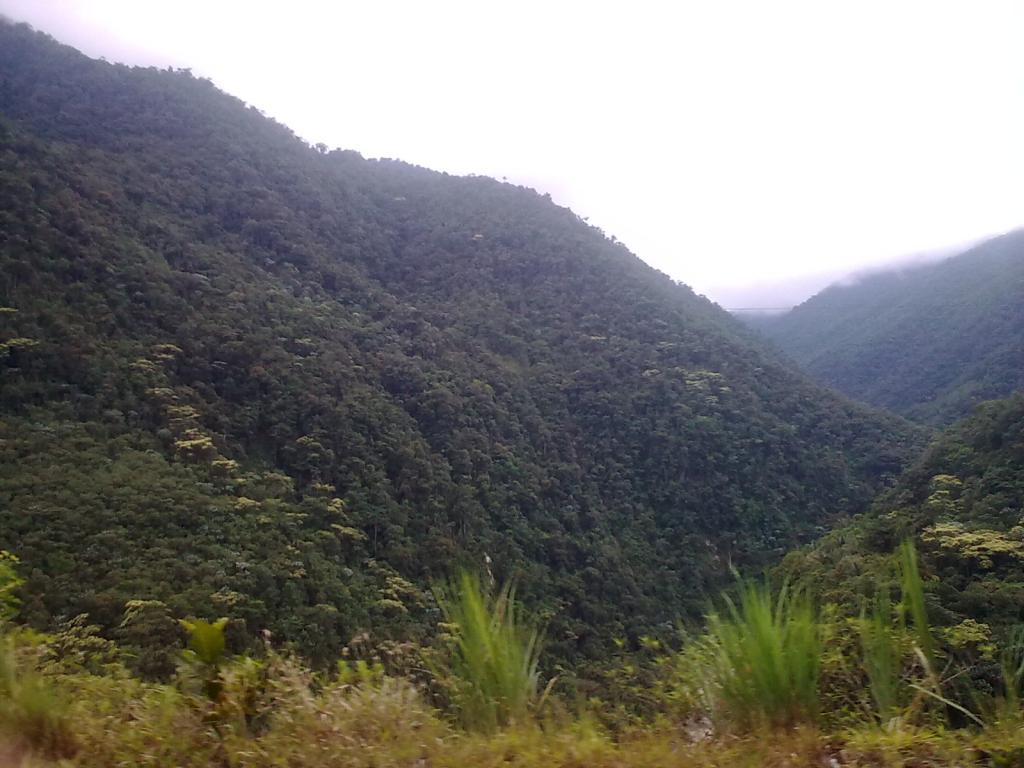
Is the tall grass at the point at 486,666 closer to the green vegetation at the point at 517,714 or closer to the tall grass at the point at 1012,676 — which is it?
the green vegetation at the point at 517,714

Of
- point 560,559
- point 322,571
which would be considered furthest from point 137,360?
point 560,559

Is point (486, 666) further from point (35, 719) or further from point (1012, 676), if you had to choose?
point (1012, 676)

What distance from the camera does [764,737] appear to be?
2.10 m

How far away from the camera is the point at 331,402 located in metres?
23.4

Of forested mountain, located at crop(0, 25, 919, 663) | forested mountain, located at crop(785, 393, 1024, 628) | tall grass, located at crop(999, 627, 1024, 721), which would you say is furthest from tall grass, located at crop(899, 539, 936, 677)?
forested mountain, located at crop(0, 25, 919, 663)

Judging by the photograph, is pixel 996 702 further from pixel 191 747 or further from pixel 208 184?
pixel 208 184

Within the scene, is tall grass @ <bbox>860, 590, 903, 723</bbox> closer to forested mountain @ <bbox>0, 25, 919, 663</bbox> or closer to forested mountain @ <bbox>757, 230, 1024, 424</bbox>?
Answer: forested mountain @ <bbox>0, 25, 919, 663</bbox>

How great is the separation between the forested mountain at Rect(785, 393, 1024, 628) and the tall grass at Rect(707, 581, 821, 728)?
1.74m

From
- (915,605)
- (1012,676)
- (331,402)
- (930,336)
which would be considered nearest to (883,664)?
(915,605)

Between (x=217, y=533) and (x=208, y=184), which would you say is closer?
(x=217, y=533)

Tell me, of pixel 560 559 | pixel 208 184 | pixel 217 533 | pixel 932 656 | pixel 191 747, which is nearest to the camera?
pixel 191 747

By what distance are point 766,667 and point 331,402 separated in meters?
22.4

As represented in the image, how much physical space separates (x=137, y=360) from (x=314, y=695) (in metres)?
20.1

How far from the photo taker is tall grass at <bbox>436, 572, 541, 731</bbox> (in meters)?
2.28
